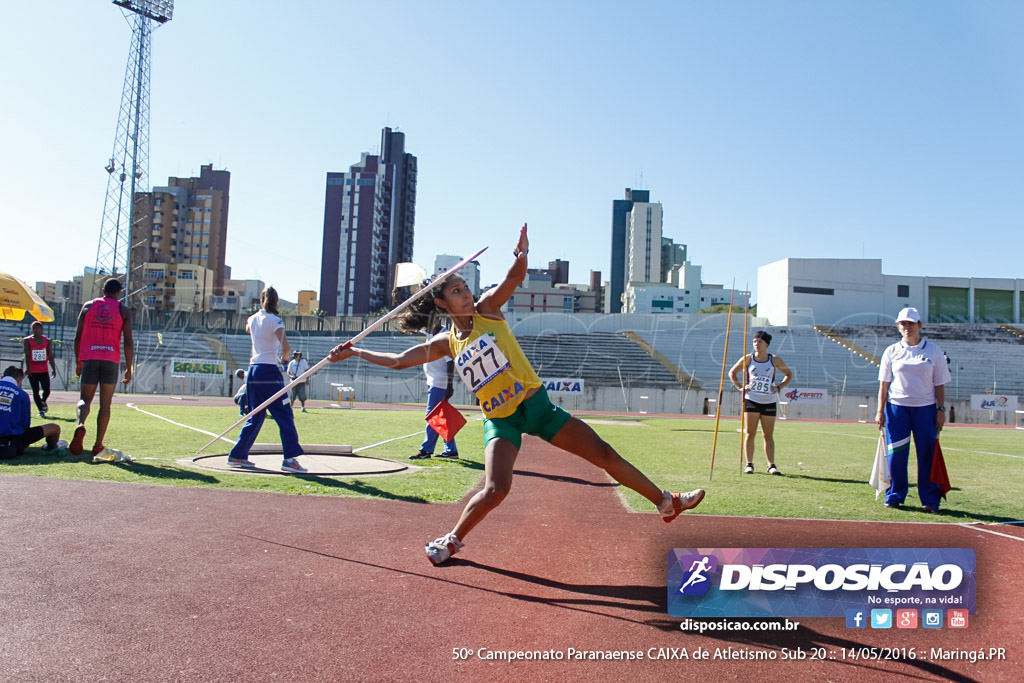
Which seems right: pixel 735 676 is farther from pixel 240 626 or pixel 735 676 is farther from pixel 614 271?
pixel 614 271

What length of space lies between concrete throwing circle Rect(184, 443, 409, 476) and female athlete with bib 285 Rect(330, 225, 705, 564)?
364 cm

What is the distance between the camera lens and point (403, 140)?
112 m

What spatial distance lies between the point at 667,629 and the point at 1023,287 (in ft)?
250

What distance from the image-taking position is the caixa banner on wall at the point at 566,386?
33656 mm

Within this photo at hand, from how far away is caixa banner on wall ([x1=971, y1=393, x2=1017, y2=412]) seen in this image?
112 ft

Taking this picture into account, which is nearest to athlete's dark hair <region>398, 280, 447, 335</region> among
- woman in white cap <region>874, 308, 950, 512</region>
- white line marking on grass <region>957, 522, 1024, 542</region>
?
white line marking on grass <region>957, 522, 1024, 542</region>

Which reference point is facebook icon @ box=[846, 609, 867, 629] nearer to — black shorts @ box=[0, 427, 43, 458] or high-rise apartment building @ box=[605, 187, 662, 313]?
black shorts @ box=[0, 427, 43, 458]

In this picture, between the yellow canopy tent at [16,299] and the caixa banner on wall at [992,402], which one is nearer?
the yellow canopy tent at [16,299]

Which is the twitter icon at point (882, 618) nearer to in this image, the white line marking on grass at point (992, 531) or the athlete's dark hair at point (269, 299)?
the white line marking on grass at point (992, 531)

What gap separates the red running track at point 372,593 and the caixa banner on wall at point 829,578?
0.51 ft

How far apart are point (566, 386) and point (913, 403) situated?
2711 cm

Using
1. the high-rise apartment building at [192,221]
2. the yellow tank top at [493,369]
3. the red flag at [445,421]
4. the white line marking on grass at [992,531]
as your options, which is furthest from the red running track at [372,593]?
the high-rise apartment building at [192,221]

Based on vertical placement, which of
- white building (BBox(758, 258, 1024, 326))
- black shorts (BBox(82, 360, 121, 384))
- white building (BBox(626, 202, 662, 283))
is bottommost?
black shorts (BBox(82, 360, 121, 384))

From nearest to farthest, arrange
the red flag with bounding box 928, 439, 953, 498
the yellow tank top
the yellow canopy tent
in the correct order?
the yellow tank top < the red flag with bounding box 928, 439, 953, 498 < the yellow canopy tent
